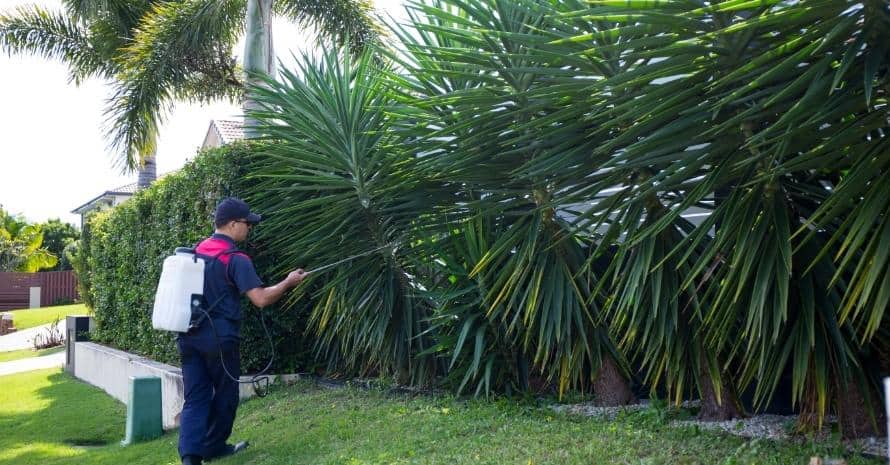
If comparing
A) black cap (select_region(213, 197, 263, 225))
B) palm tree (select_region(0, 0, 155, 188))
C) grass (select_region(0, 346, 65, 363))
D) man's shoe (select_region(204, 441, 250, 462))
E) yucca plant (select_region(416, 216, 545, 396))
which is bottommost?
grass (select_region(0, 346, 65, 363))

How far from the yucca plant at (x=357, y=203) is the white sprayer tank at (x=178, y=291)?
113cm

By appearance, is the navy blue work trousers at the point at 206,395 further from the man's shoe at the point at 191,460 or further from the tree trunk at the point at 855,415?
the tree trunk at the point at 855,415

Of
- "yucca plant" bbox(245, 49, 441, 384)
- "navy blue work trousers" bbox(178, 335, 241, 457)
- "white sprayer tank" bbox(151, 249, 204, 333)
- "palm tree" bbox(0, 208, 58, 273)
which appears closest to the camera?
"white sprayer tank" bbox(151, 249, 204, 333)

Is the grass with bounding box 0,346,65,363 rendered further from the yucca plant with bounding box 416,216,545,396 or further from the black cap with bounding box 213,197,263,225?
the yucca plant with bounding box 416,216,545,396

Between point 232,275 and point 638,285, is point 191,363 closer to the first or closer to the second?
point 232,275

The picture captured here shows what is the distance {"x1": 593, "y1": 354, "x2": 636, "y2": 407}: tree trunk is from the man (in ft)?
7.40

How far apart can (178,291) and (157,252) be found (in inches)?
197

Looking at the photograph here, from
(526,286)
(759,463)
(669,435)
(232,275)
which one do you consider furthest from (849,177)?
(232,275)

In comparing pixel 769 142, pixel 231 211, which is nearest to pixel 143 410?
pixel 231 211

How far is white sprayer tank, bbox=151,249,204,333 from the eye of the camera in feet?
18.7

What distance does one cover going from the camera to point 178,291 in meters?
5.72

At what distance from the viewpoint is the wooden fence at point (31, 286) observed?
129ft

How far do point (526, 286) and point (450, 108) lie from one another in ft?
4.61

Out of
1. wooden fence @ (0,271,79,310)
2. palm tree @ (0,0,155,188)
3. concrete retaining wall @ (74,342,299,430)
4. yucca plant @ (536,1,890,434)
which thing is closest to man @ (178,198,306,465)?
Result: concrete retaining wall @ (74,342,299,430)
